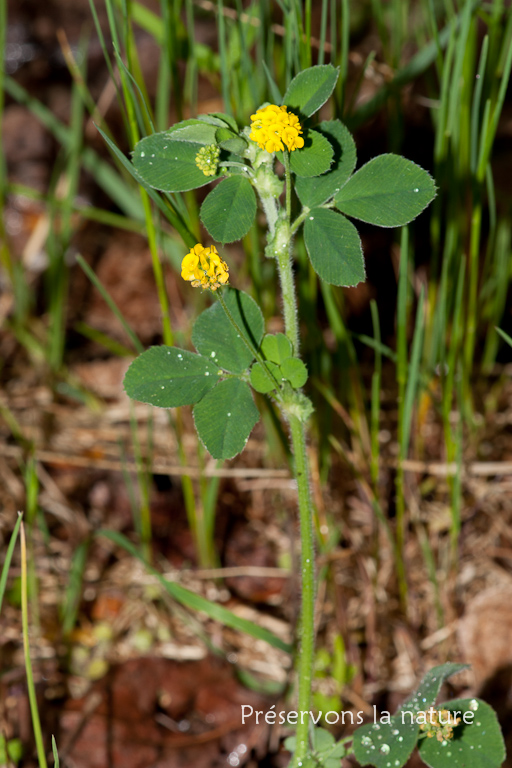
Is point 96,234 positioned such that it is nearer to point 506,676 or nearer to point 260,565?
point 260,565

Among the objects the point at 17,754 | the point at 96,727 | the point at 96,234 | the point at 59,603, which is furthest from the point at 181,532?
the point at 96,234

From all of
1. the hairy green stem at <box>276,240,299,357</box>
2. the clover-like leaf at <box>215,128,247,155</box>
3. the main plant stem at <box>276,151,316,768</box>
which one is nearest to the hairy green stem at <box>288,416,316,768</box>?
the main plant stem at <box>276,151,316,768</box>

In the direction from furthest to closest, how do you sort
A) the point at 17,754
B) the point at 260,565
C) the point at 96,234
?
the point at 96,234, the point at 260,565, the point at 17,754

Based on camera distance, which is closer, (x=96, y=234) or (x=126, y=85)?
(x=126, y=85)

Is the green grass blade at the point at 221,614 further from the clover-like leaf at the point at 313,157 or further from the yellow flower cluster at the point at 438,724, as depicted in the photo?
the clover-like leaf at the point at 313,157

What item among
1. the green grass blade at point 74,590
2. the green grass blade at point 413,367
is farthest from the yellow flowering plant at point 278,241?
the green grass blade at point 74,590

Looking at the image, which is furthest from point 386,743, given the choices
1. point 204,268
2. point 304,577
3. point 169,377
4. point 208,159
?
point 208,159
